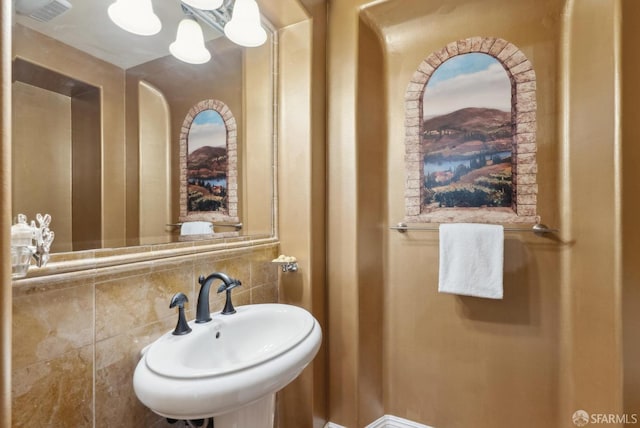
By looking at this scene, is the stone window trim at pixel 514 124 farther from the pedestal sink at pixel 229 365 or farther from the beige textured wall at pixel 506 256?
the pedestal sink at pixel 229 365

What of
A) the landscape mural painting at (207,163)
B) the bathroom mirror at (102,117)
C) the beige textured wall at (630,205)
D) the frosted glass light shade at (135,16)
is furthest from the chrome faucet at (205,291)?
the beige textured wall at (630,205)

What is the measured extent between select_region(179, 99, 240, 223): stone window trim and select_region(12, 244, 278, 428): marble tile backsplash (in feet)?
0.85

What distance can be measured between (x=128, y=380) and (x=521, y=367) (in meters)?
1.67

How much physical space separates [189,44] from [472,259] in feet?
5.26

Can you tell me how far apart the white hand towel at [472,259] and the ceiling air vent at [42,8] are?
164cm

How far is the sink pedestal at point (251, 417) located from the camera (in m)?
0.86

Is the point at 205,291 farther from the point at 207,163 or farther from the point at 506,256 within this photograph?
the point at 506,256

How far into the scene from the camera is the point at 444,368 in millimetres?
1547

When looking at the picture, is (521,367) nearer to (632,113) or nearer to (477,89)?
(632,113)

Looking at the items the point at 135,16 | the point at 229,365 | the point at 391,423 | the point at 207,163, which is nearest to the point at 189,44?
the point at 135,16

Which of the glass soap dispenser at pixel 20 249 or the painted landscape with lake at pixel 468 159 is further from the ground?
the painted landscape with lake at pixel 468 159

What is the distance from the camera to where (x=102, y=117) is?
0.92 metres

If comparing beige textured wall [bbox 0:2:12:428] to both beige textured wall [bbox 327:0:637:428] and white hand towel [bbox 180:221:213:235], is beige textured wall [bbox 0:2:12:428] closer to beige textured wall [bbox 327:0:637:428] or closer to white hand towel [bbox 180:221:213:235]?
white hand towel [bbox 180:221:213:235]

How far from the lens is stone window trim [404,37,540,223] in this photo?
4.59ft
